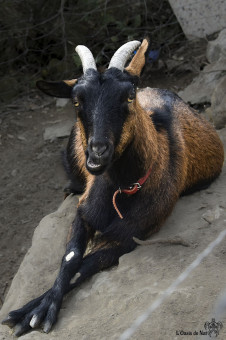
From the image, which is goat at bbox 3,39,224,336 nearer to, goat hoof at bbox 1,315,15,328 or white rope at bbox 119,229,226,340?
goat hoof at bbox 1,315,15,328

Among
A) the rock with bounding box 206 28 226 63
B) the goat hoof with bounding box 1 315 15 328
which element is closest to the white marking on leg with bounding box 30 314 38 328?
the goat hoof with bounding box 1 315 15 328

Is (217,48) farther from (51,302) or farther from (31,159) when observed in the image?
(51,302)

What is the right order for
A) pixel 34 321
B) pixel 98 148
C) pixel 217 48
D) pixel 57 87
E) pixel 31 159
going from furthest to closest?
pixel 31 159
pixel 217 48
pixel 57 87
pixel 34 321
pixel 98 148

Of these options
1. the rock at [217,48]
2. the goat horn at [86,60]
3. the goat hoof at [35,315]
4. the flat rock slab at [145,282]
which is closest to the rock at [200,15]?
the rock at [217,48]

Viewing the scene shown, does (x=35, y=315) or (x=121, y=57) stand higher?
(x=121, y=57)

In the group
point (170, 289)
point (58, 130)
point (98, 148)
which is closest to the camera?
point (170, 289)

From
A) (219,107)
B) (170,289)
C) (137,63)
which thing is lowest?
(219,107)

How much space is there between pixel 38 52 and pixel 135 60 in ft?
18.0

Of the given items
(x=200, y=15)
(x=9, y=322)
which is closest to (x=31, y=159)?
(x=200, y=15)

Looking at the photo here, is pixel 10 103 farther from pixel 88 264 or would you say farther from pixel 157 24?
pixel 88 264

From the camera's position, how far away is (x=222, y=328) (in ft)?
8.82

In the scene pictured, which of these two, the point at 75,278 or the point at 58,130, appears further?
the point at 58,130

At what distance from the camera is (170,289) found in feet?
10.7

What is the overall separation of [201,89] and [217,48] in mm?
601
